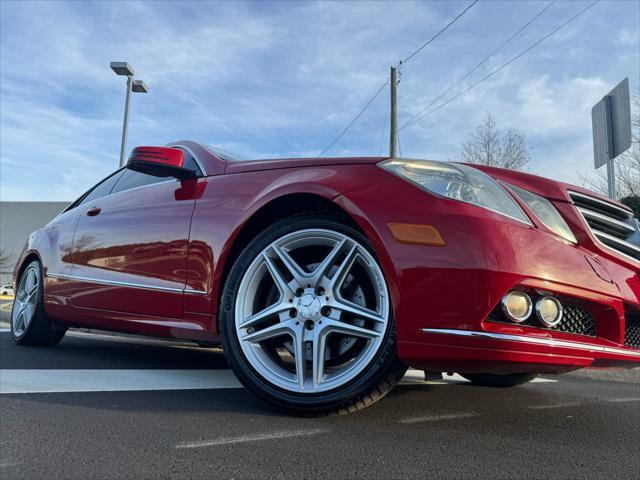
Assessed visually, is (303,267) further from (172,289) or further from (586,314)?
(586,314)

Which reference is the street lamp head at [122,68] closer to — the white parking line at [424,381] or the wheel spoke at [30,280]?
the wheel spoke at [30,280]

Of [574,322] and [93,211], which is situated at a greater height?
[93,211]

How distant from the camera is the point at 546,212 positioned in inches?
90.3

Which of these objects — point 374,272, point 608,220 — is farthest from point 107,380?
point 608,220

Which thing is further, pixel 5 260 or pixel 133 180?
pixel 5 260

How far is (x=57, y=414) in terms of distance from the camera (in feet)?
6.79

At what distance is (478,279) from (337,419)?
78cm

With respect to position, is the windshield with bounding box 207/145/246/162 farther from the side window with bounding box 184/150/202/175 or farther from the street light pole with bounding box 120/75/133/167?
the street light pole with bounding box 120/75/133/167

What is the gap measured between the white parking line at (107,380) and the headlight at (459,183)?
1513 millimetres

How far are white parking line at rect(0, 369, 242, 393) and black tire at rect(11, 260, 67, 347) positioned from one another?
3.93 feet

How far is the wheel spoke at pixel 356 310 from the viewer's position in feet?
6.87

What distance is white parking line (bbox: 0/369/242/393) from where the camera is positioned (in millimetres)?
2584

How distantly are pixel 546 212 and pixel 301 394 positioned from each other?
4.22ft

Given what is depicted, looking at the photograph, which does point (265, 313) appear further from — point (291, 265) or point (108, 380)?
point (108, 380)
